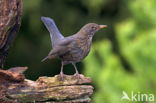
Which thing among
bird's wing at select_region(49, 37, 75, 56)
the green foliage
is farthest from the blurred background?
bird's wing at select_region(49, 37, 75, 56)

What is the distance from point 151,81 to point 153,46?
0.45 meters

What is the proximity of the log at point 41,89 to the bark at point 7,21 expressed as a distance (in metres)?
0.20

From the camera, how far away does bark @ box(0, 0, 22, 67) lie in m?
5.93

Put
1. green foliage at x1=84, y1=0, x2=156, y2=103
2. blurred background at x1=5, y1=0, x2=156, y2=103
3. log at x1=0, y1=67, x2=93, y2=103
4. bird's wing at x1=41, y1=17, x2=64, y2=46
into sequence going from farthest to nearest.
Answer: blurred background at x1=5, y1=0, x2=156, y2=103, green foliage at x1=84, y1=0, x2=156, y2=103, bird's wing at x1=41, y1=17, x2=64, y2=46, log at x1=0, y1=67, x2=93, y2=103

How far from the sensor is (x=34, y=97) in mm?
5746

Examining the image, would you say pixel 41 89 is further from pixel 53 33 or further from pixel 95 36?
pixel 95 36

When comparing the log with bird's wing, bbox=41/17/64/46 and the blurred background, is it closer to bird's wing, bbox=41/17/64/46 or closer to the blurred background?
bird's wing, bbox=41/17/64/46

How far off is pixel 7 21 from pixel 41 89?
1.81 ft

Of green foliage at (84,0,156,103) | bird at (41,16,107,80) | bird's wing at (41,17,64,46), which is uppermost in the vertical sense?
bird's wing at (41,17,64,46)

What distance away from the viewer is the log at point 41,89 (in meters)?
5.73

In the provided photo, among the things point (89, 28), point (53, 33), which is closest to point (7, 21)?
point (53, 33)

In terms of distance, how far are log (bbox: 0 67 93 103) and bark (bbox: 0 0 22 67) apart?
0.66ft

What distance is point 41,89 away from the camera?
5793 millimetres

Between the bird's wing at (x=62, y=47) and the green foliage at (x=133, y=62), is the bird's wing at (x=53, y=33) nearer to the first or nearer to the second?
the bird's wing at (x=62, y=47)
